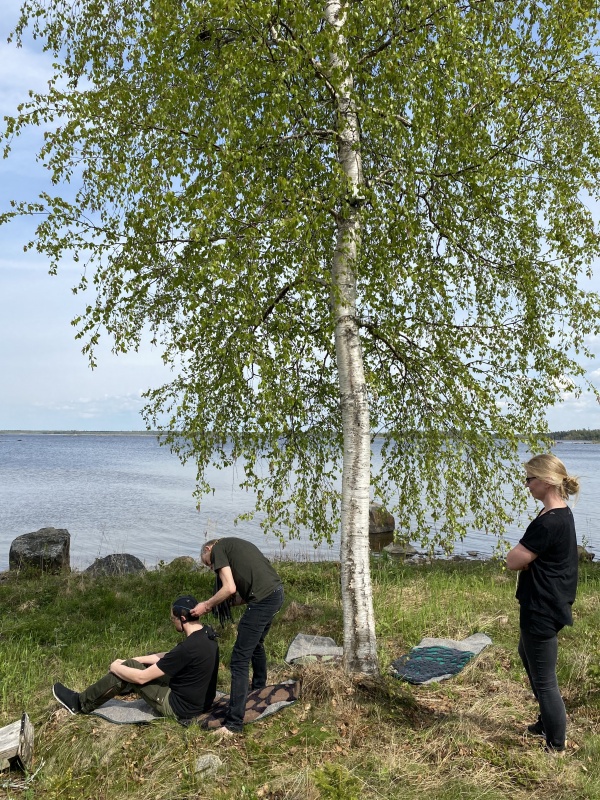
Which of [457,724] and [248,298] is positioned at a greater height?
[248,298]

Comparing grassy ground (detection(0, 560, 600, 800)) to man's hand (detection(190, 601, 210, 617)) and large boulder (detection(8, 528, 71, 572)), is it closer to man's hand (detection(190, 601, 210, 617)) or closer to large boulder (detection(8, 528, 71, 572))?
man's hand (detection(190, 601, 210, 617))

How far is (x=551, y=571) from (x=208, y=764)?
3340 millimetres

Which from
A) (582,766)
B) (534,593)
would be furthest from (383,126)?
(582,766)

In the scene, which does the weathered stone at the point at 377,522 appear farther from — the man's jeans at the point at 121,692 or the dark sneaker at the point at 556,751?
the dark sneaker at the point at 556,751

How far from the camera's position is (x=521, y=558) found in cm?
532

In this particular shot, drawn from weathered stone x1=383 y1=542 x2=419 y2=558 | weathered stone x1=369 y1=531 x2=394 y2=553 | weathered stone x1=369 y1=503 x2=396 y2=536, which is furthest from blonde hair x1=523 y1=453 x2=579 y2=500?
weathered stone x1=369 y1=503 x2=396 y2=536

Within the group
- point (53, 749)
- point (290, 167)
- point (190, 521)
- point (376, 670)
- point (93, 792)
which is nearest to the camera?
point (93, 792)

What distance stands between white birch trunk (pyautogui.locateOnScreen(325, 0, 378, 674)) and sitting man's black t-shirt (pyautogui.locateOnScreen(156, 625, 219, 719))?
5.34 ft

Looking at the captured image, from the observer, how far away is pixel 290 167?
8.09 m

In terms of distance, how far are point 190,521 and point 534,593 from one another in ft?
74.3

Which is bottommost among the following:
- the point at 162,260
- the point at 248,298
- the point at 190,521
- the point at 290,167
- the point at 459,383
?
the point at 190,521

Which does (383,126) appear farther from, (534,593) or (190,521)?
(190,521)

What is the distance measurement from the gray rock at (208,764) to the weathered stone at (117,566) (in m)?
9.89

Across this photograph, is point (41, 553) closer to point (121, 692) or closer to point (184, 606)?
point (121, 692)
